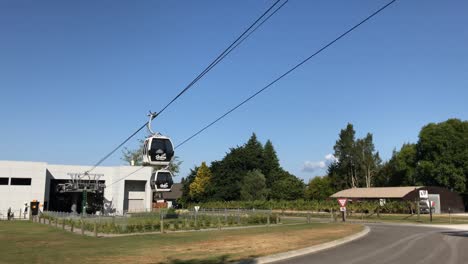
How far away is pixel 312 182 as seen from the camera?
109562 millimetres

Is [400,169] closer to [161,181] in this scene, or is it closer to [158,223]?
[158,223]

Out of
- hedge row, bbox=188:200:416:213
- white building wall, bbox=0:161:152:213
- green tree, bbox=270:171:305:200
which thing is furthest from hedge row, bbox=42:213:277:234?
green tree, bbox=270:171:305:200

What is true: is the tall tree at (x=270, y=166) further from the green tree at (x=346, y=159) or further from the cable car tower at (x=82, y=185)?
the cable car tower at (x=82, y=185)

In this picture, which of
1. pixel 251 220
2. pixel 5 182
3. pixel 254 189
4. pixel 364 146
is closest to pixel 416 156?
pixel 364 146

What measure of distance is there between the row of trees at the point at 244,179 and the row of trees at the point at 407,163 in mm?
7515

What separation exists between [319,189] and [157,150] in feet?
270

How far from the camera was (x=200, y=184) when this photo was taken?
102m

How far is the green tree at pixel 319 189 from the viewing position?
10131 centimetres

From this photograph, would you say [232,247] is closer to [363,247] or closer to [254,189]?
[363,247]

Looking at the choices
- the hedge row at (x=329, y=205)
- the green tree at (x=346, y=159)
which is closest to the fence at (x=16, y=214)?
the hedge row at (x=329, y=205)

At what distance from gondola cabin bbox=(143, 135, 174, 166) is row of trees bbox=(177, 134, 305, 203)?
6224cm

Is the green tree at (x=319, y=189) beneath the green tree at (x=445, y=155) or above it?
beneath

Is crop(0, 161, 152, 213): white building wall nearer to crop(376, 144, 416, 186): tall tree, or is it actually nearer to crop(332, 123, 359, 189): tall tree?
crop(332, 123, 359, 189): tall tree

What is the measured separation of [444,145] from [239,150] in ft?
138
